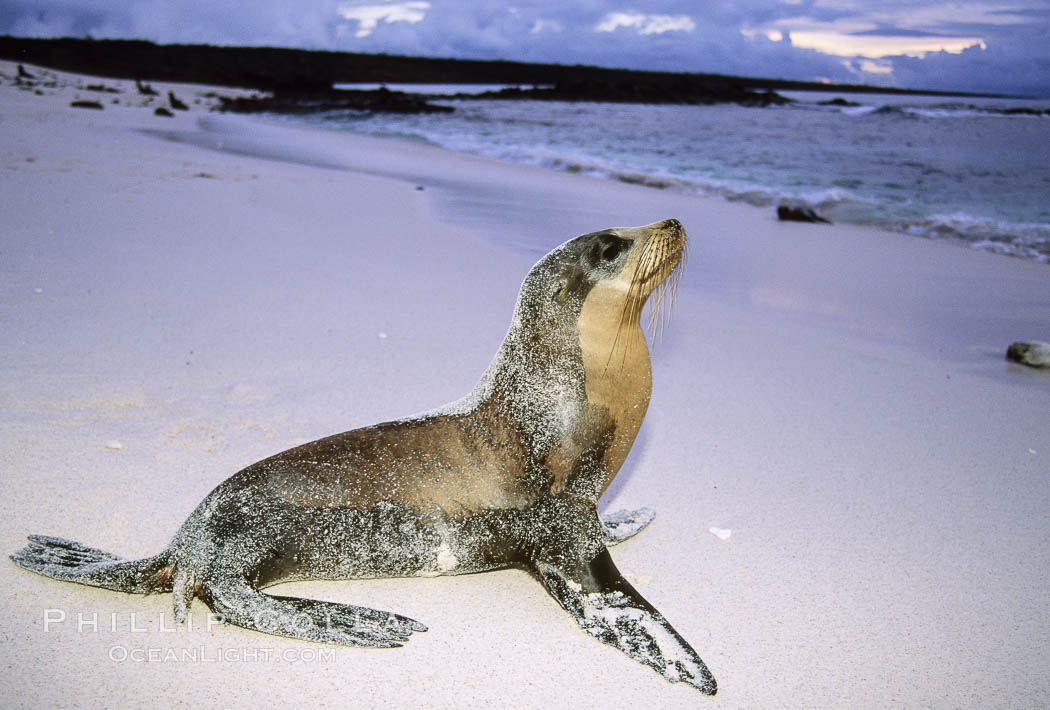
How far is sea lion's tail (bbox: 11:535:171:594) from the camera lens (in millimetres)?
2369

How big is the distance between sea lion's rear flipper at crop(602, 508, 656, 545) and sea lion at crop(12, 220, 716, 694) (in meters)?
0.45

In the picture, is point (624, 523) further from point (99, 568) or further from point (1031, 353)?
point (1031, 353)

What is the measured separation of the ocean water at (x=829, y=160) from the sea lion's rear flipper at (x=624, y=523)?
6.93 metres

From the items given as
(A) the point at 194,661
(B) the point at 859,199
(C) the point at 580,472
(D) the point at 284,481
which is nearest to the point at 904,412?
(C) the point at 580,472

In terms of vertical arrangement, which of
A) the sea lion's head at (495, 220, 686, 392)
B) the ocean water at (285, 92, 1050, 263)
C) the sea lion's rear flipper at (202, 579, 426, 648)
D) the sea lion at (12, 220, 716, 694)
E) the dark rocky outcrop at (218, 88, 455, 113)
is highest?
the dark rocky outcrop at (218, 88, 455, 113)

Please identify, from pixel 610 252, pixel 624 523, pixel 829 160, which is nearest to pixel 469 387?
pixel 624 523

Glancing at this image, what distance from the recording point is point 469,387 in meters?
4.28

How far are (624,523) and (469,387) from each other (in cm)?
152

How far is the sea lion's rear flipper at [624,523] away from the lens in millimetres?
2896

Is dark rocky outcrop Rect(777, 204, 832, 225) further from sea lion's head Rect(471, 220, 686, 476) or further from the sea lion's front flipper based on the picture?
the sea lion's front flipper

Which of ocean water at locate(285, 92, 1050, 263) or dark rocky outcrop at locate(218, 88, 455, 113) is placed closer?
ocean water at locate(285, 92, 1050, 263)

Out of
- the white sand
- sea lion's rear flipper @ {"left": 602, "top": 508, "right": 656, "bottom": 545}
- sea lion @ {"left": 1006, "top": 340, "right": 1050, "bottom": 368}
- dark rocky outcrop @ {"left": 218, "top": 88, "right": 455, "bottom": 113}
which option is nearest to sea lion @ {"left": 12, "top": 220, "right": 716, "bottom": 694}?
the white sand

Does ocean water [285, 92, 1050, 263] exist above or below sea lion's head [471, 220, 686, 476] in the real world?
above

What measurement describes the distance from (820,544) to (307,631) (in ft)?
5.98
